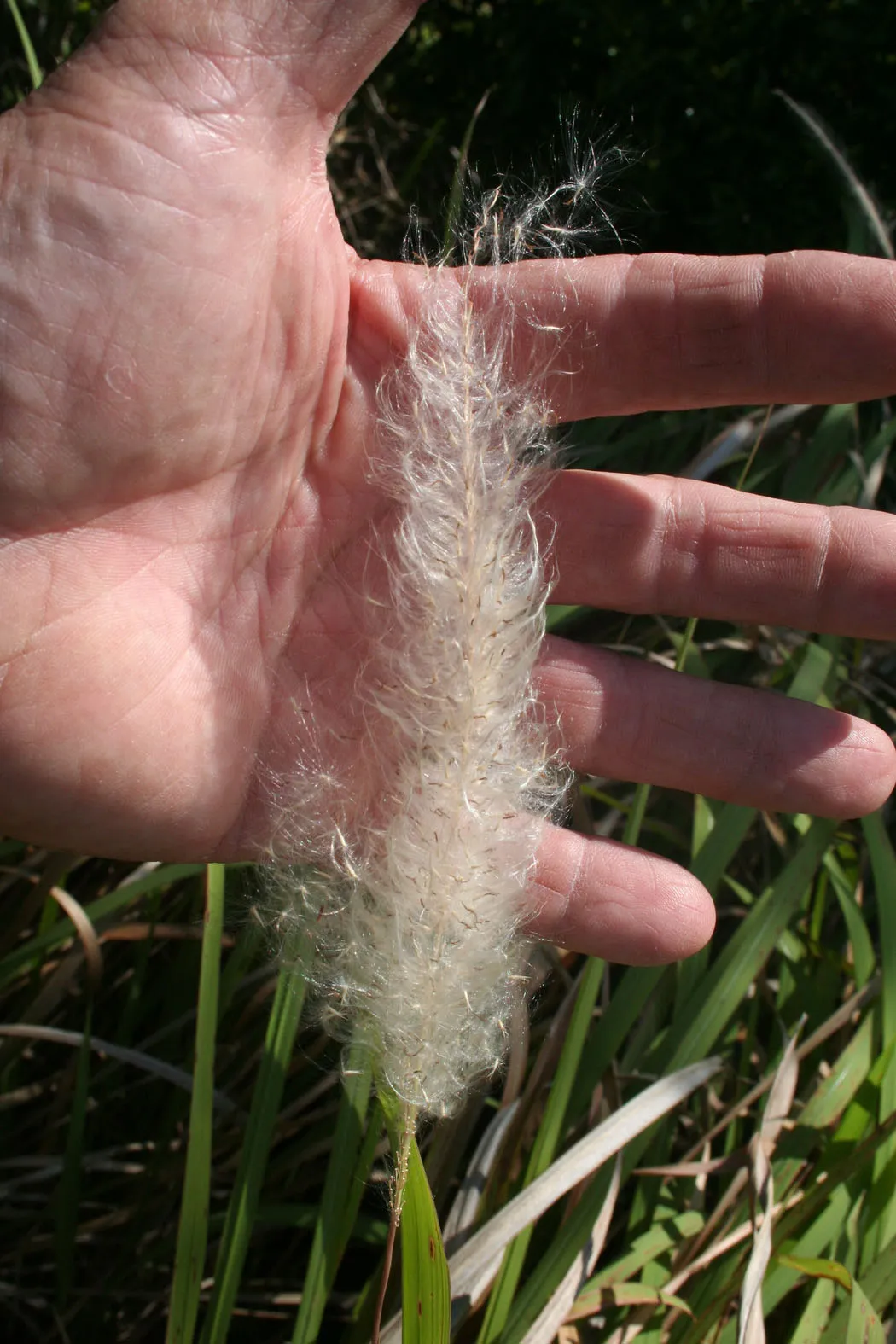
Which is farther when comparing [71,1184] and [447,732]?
[71,1184]

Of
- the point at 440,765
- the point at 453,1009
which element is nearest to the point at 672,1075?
the point at 453,1009

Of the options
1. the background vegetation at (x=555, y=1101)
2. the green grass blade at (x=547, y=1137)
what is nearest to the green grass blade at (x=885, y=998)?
the background vegetation at (x=555, y=1101)

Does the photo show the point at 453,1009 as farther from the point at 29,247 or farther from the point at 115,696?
the point at 29,247

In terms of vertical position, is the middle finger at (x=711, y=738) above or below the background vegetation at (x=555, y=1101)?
above

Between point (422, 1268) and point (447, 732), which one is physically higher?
point (447, 732)

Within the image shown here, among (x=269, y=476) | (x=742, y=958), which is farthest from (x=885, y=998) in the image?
(x=269, y=476)

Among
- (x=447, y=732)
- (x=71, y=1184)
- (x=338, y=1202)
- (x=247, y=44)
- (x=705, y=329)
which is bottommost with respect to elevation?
(x=71, y=1184)

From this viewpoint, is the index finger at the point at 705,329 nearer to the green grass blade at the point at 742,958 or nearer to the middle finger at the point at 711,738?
the middle finger at the point at 711,738

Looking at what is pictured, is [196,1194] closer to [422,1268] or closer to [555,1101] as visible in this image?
[422,1268]
